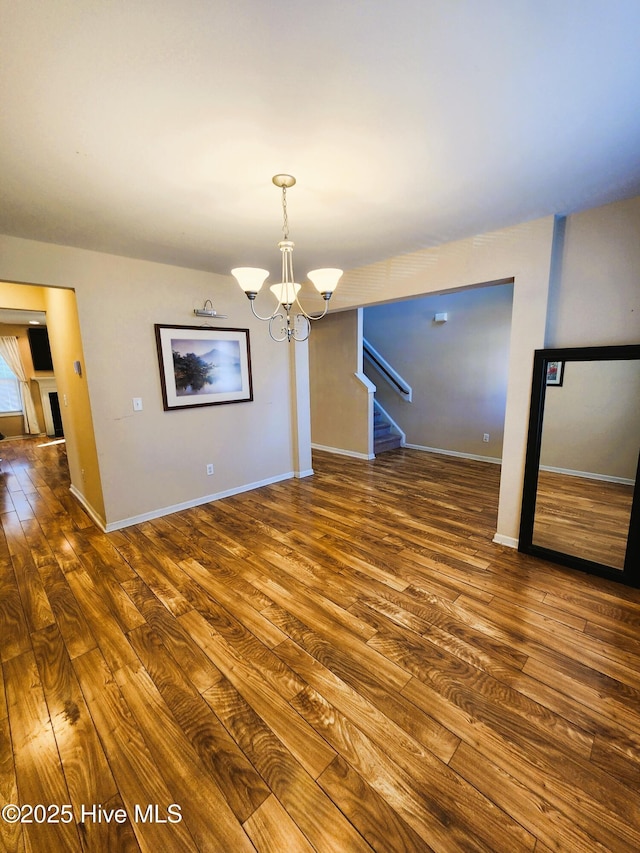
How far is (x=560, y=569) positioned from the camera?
8.17 ft

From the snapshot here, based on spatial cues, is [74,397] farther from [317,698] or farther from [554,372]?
[554,372]

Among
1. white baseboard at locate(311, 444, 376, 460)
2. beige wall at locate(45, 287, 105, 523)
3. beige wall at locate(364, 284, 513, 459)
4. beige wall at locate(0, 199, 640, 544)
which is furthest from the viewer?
white baseboard at locate(311, 444, 376, 460)

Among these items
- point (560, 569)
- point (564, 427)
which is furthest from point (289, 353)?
point (560, 569)

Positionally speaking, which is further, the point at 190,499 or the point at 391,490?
the point at 391,490

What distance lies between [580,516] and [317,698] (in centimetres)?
239

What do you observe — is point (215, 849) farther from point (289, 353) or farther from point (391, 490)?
point (289, 353)

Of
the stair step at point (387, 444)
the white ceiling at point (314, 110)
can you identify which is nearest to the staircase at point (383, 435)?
the stair step at point (387, 444)

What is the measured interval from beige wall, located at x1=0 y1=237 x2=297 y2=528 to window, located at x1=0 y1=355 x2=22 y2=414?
5.27m

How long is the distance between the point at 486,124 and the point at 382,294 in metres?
1.90

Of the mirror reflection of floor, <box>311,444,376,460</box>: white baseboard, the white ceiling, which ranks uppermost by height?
the white ceiling

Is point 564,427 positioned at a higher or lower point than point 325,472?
higher

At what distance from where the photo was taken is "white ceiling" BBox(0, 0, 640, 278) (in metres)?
1.04

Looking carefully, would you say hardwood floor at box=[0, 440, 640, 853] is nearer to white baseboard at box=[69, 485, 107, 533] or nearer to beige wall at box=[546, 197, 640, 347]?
white baseboard at box=[69, 485, 107, 533]

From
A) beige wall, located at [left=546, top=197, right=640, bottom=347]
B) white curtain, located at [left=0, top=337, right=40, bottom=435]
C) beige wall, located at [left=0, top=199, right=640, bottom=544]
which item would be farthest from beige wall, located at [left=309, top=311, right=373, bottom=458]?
white curtain, located at [left=0, top=337, right=40, bottom=435]
